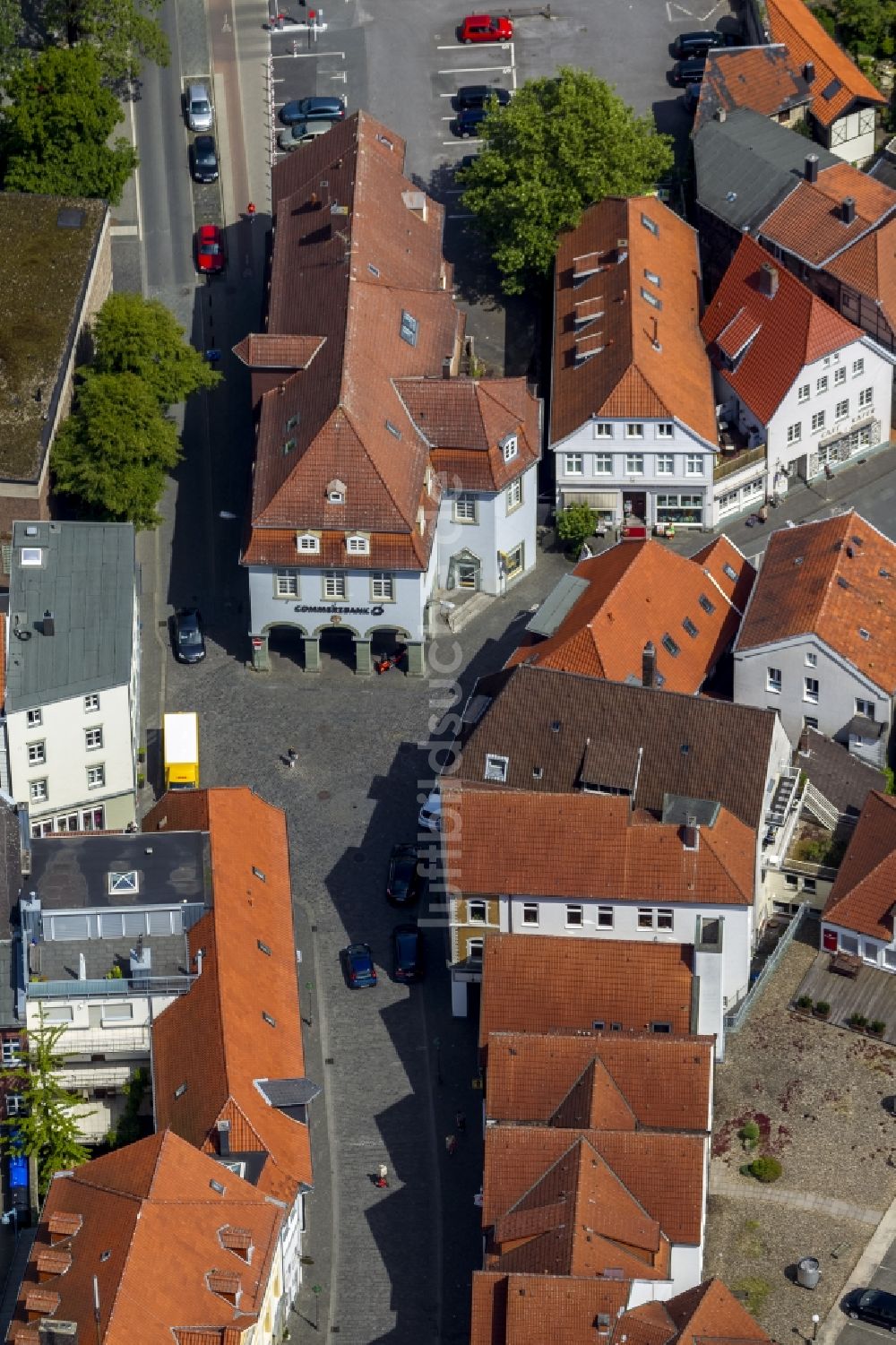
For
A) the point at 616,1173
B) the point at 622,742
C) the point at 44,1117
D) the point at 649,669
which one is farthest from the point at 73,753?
the point at 616,1173

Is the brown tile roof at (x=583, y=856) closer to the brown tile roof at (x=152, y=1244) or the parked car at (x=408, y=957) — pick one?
the parked car at (x=408, y=957)

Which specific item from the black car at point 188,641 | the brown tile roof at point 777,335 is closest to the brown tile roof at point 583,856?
the black car at point 188,641

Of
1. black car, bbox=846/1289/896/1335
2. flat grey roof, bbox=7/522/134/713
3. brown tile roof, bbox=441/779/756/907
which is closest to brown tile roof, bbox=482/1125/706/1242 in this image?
black car, bbox=846/1289/896/1335

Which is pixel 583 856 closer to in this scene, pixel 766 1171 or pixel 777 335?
pixel 766 1171

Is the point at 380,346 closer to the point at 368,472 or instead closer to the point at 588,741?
the point at 368,472

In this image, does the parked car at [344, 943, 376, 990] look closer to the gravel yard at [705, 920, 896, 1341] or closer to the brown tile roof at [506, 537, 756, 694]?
the gravel yard at [705, 920, 896, 1341]

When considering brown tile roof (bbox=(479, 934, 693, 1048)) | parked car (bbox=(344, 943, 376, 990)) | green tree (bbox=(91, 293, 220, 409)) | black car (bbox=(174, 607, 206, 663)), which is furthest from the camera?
green tree (bbox=(91, 293, 220, 409))
